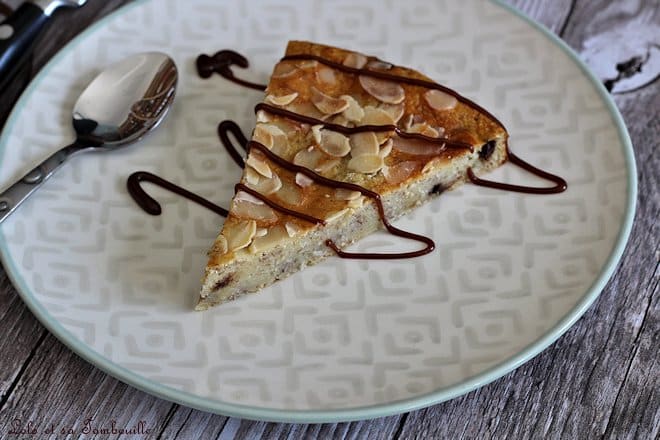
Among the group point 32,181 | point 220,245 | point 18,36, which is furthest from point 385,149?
point 18,36

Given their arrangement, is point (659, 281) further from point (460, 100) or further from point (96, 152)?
point (96, 152)

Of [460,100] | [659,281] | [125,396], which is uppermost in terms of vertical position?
[460,100]

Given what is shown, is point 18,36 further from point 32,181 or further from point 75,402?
point 75,402

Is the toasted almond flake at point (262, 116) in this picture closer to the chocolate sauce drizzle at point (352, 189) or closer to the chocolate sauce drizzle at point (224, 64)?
the chocolate sauce drizzle at point (352, 189)

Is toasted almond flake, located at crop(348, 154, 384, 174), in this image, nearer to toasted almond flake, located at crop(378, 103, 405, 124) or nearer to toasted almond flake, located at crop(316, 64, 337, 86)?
toasted almond flake, located at crop(378, 103, 405, 124)

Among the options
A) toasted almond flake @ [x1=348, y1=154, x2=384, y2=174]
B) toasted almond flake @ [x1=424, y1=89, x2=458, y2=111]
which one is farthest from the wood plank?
toasted almond flake @ [x1=424, y1=89, x2=458, y2=111]

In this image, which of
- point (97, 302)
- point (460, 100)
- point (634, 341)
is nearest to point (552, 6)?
point (460, 100)
